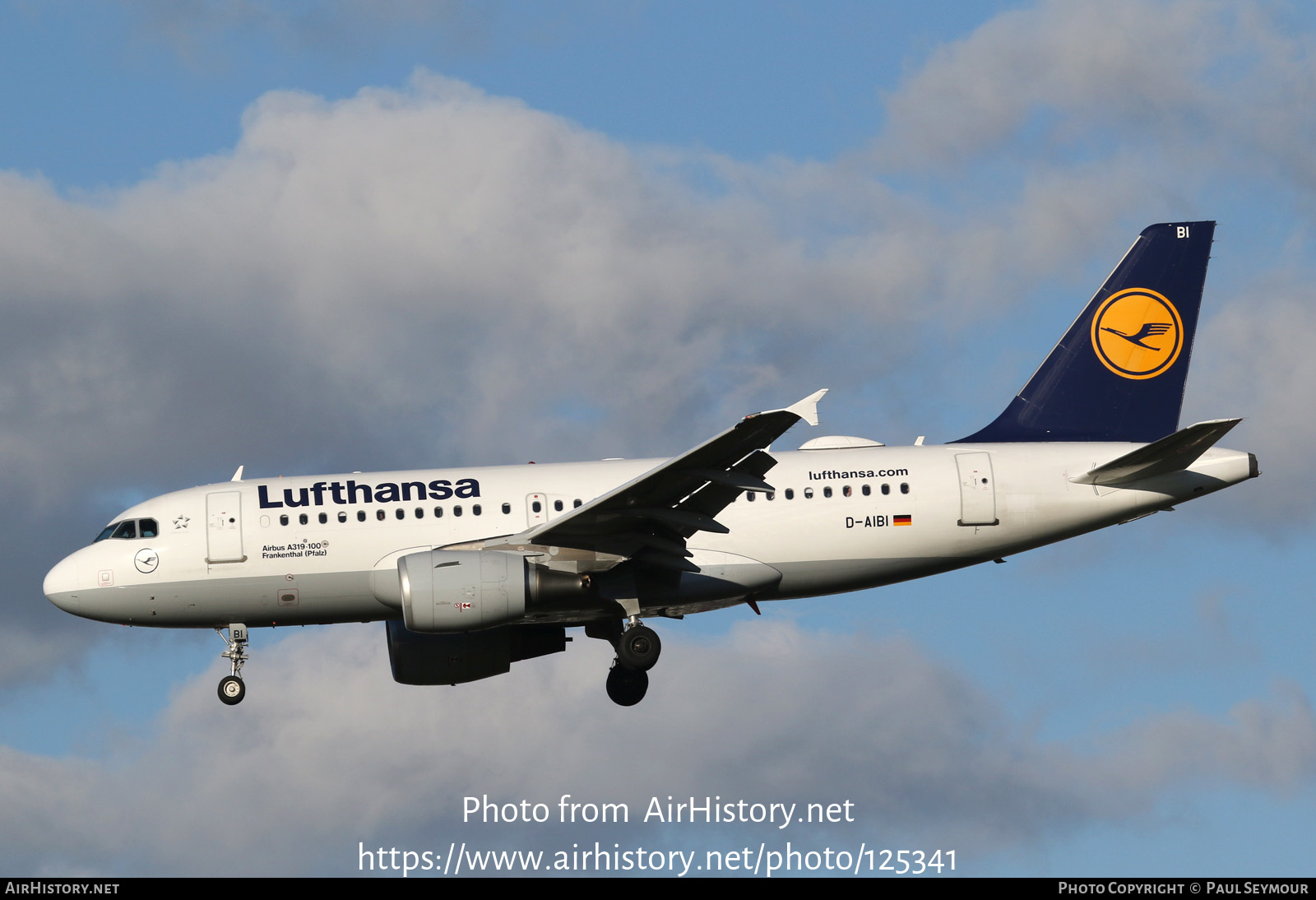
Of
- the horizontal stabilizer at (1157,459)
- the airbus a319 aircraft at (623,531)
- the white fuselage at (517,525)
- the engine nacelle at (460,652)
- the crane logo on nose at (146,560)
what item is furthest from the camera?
the engine nacelle at (460,652)

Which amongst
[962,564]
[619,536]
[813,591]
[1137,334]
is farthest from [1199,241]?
[619,536]

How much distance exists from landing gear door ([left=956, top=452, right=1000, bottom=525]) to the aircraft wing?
451cm

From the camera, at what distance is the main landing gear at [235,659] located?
27.8 metres

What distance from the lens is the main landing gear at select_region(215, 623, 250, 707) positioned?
2781 centimetres

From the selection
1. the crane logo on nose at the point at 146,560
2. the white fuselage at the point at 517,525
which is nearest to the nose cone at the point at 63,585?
the white fuselage at the point at 517,525

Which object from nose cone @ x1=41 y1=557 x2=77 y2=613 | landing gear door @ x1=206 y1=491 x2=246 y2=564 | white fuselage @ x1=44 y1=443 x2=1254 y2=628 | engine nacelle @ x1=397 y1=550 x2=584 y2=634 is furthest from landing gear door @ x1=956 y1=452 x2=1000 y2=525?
nose cone @ x1=41 y1=557 x2=77 y2=613

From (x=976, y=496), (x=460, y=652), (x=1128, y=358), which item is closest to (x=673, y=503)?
(x=976, y=496)

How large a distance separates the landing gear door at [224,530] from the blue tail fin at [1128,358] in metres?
14.0

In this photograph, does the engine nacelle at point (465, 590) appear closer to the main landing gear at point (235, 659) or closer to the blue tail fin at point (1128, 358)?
the main landing gear at point (235, 659)

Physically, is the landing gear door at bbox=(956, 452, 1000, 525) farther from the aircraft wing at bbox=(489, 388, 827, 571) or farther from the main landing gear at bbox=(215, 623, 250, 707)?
the main landing gear at bbox=(215, 623, 250, 707)
